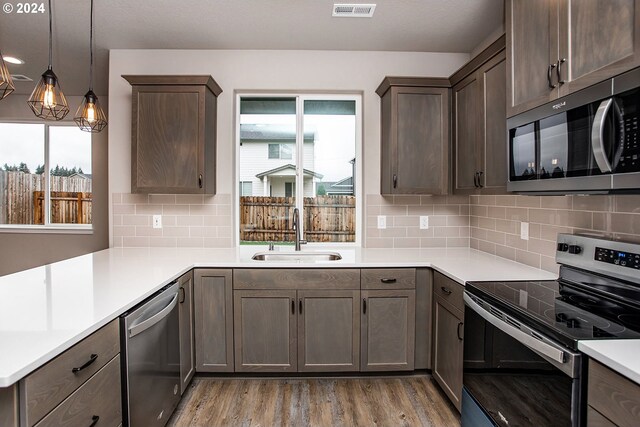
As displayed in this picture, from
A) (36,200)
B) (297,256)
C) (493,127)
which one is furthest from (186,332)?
(36,200)

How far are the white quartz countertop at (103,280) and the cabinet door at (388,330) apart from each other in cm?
22

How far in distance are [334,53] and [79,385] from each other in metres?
2.82

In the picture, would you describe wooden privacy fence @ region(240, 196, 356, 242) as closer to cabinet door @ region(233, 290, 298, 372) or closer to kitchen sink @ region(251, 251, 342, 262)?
kitchen sink @ region(251, 251, 342, 262)

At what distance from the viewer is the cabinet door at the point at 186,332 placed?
7.28 feet

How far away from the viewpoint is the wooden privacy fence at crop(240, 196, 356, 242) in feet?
10.6

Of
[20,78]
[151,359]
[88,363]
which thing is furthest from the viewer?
[20,78]

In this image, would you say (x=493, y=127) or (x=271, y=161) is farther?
(x=271, y=161)

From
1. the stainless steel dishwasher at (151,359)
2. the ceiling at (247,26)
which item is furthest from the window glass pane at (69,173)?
the stainless steel dishwasher at (151,359)

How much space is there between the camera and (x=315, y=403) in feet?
7.44

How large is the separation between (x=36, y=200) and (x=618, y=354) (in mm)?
5833

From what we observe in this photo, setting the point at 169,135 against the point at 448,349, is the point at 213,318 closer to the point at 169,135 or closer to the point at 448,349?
the point at 169,135

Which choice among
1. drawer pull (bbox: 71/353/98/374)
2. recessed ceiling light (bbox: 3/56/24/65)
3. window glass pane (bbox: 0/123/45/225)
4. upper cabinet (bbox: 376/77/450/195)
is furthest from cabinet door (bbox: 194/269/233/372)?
window glass pane (bbox: 0/123/45/225)

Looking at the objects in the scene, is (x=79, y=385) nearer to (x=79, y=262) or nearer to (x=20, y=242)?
(x=79, y=262)

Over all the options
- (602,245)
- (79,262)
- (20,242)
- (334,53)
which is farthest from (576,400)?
(20,242)
